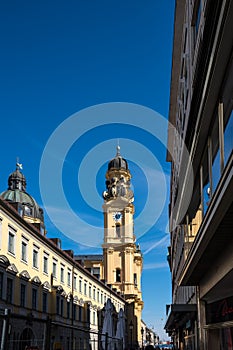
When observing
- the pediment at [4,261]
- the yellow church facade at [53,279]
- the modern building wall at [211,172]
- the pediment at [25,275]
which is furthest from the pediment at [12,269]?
the modern building wall at [211,172]

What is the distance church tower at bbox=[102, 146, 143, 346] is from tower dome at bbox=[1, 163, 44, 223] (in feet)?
53.5

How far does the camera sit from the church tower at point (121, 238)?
282 feet

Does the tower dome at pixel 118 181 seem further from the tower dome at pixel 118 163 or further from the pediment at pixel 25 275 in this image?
the pediment at pixel 25 275

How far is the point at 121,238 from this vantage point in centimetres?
8825

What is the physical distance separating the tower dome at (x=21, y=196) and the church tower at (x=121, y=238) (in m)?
16.3

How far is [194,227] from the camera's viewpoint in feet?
42.0

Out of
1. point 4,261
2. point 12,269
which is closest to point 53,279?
point 12,269

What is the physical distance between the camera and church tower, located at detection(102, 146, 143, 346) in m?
A: 86.1

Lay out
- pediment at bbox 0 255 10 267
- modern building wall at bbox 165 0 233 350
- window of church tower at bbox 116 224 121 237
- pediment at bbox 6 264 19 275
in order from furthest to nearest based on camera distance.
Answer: window of church tower at bbox 116 224 121 237 → pediment at bbox 6 264 19 275 → pediment at bbox 0 255 10 267 → modern building wall at bbox 165 0 233 350

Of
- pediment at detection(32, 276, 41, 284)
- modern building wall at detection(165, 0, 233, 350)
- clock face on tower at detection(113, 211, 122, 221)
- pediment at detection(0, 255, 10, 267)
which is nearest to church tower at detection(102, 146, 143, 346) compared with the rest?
clock face on tower at detection(113, 211, 122, 221)

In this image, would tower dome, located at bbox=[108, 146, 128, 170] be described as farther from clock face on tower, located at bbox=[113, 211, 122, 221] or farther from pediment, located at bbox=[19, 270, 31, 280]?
pediment, located at bbox=[19, 270, 31, 280]

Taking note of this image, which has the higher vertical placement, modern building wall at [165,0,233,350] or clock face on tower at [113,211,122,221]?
clock face on tower at [113,211,122,221]

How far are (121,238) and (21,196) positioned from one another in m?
20.8

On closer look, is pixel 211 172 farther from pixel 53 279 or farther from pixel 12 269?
pixel 53 279
